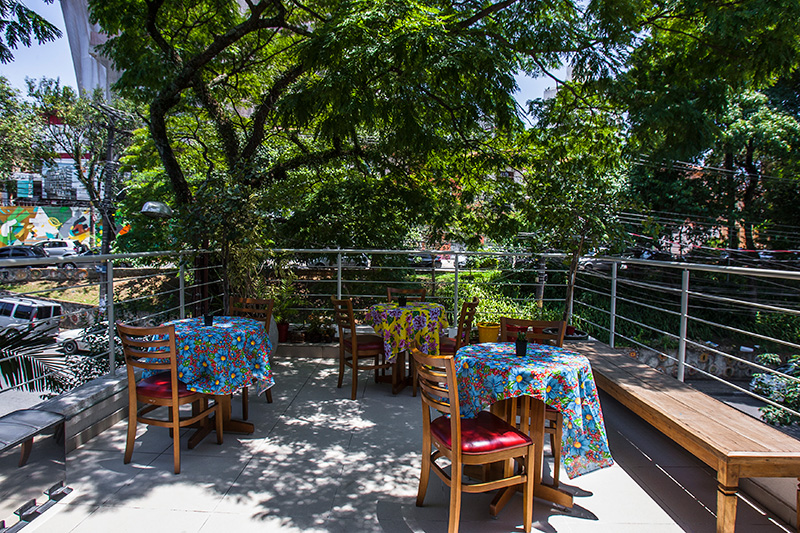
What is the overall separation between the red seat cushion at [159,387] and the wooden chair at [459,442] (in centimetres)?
164

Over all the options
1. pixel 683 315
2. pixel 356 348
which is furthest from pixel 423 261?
pixel 683 315

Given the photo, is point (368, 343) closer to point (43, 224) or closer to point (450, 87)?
point (450, 87)

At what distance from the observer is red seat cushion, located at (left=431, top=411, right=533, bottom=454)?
7.32ft

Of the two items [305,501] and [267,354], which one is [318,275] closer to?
[267,354]

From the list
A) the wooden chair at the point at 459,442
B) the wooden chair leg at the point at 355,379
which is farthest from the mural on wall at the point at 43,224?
the wooden chair at the point at 459,442

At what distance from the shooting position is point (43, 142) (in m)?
13.1

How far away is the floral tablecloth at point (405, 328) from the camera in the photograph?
4.23 m

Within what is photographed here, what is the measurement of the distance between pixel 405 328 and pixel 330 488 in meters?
1.72

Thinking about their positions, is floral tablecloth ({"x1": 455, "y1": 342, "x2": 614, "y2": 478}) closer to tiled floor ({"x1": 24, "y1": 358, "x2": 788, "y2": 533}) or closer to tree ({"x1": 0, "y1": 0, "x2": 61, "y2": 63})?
tiled floor ({"x1": 24, "y1": 358, "x2": 788, "y2": 533})

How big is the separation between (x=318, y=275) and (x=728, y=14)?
26.0 feet

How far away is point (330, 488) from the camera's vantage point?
108 inches

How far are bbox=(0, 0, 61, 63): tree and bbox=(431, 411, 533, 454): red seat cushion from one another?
4.87 meters

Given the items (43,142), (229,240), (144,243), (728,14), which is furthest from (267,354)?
(43,142)

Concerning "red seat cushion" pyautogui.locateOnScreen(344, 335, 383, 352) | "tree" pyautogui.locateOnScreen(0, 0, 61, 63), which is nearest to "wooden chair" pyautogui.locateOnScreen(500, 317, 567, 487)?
"red seat cushion" pyautogui.locateOnScreen(344, 335, 383, 352)
